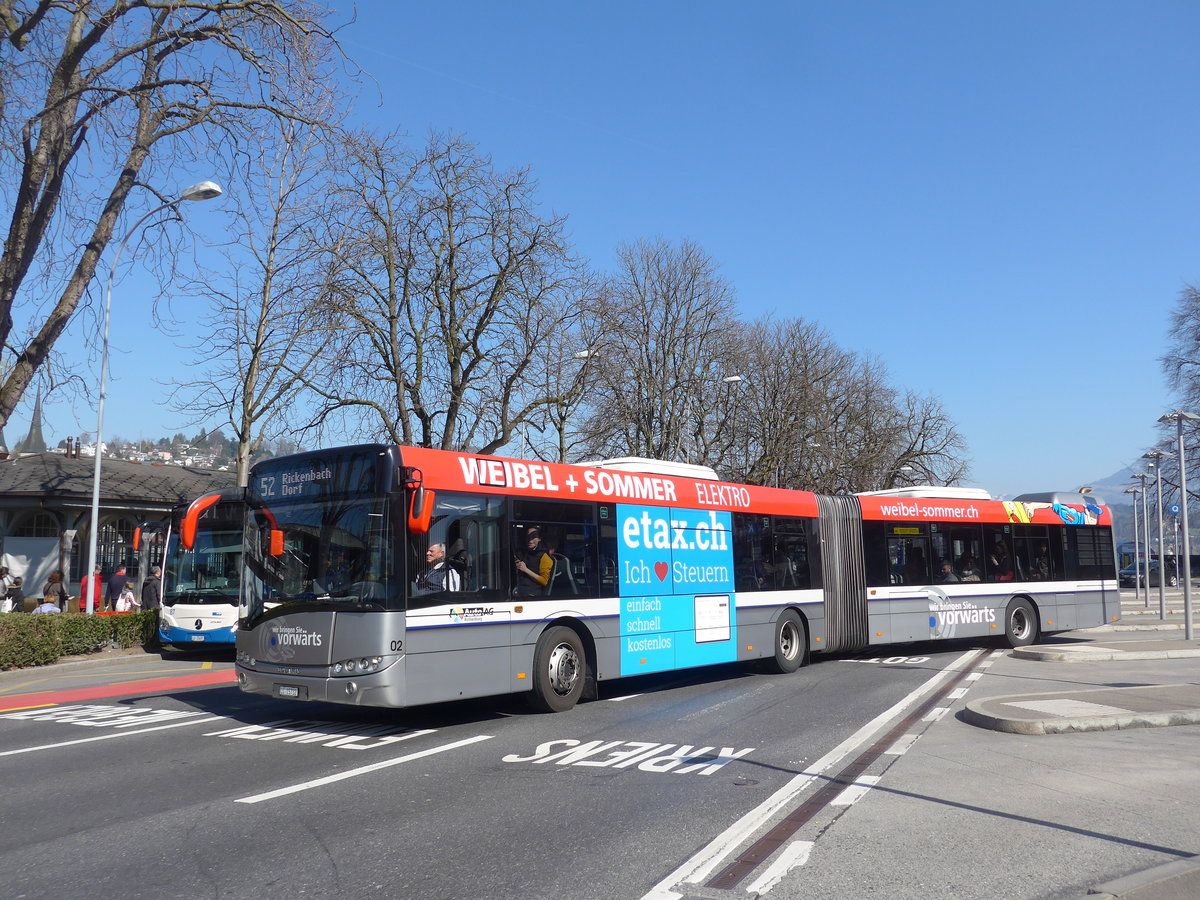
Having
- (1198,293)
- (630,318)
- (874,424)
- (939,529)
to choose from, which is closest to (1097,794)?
(939,529)

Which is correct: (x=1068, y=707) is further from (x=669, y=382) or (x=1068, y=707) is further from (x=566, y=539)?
(x=669, y=382)

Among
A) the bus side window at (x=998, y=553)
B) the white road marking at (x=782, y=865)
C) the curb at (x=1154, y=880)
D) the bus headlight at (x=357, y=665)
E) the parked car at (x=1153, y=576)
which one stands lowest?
the parked car at (x=1153, y=576)

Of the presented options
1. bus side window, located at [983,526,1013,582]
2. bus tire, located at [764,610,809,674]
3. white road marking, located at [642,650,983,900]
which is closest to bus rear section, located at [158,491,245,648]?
bus tire, located at [764,610,809,674]

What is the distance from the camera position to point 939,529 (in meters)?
19.8

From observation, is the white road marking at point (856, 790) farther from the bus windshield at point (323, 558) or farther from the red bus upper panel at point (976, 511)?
the red bus upper panel at point (976, 511)

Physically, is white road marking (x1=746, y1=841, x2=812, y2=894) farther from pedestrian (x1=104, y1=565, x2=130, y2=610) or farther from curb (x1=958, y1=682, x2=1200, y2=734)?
pedestrian (x1=104, y1=565, x2=130, y2=610)

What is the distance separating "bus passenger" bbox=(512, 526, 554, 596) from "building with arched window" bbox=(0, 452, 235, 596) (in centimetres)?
1784

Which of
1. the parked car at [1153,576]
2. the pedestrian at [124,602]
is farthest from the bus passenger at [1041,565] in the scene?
the parked car at [1153,576]

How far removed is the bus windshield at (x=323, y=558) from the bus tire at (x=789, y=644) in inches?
321

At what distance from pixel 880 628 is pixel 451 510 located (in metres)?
10.5

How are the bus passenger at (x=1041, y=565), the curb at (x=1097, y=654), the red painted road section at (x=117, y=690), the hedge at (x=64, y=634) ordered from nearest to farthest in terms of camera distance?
1. the red painted road section at (x=117, y=690)
2. the hedge at (x=64, y=634)
3. the curb at (x=1097, y=654)
4. the bus passenger at (x=1041, y=565)

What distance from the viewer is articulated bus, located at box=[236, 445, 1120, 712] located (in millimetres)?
10172

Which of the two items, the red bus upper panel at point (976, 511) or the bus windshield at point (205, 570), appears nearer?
the red bus upper panel at point (976, 511)

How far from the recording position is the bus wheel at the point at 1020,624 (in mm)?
20625
